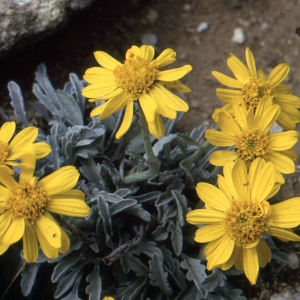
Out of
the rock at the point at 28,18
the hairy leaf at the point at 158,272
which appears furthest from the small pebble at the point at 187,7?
the hairy leaf at the point at 158,272

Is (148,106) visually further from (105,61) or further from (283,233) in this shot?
(283,233)

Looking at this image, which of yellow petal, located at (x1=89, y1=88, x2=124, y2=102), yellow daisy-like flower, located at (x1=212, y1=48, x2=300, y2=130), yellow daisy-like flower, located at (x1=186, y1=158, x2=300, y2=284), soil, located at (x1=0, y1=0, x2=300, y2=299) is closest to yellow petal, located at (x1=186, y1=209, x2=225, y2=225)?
yellow daisy-like flower, located at (x1=186, y1=158, x2=300, y2=284)

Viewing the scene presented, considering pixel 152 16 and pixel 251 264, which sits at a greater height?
pixel 152 16

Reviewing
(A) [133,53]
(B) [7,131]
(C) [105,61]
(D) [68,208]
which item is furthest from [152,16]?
(D) [68,208]

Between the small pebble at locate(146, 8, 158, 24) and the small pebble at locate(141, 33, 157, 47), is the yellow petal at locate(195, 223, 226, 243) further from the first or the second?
the small pebble at locate(146, 8, 158, 24)

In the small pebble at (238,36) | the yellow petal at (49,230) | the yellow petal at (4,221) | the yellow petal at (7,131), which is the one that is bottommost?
the small pebble at (238,36)

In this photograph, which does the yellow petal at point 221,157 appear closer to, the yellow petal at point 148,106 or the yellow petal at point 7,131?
the yellow petal at point 148,106
